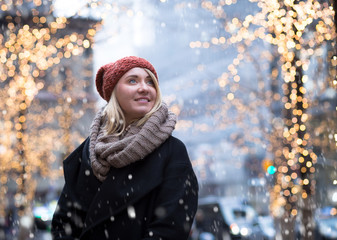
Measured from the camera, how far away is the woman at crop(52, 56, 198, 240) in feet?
6.46

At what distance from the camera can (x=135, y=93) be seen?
2.20m

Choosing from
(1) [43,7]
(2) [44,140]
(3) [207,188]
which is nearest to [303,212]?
(1) [43,7]

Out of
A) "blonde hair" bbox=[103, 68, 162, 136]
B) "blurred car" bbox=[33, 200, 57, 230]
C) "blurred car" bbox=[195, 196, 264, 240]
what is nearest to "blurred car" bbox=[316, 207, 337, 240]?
"blurred car" bbox=[195, 196, 264, 240]

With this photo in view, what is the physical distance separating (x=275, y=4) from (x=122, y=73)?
15.6ft

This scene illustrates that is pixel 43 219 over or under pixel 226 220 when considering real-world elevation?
under

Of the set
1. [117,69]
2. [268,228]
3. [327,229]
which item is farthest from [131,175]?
[268,228]

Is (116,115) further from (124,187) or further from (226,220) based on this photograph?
(226,220)

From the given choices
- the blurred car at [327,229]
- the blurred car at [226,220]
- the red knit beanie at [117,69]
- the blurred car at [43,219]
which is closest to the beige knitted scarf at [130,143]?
the red knit beanie at [117,69]

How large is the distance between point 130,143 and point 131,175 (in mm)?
162

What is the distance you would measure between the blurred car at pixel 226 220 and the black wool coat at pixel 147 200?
9.48 meters

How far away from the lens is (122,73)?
2.25m

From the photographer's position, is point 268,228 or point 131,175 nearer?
point 131,175

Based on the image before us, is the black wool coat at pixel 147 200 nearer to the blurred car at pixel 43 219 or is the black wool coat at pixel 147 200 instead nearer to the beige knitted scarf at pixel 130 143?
the beige knitted scarf at pixel 130 143

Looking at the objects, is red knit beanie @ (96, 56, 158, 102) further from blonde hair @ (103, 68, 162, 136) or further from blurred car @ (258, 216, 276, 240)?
blurred car @ (258, 216, 276, 240)
